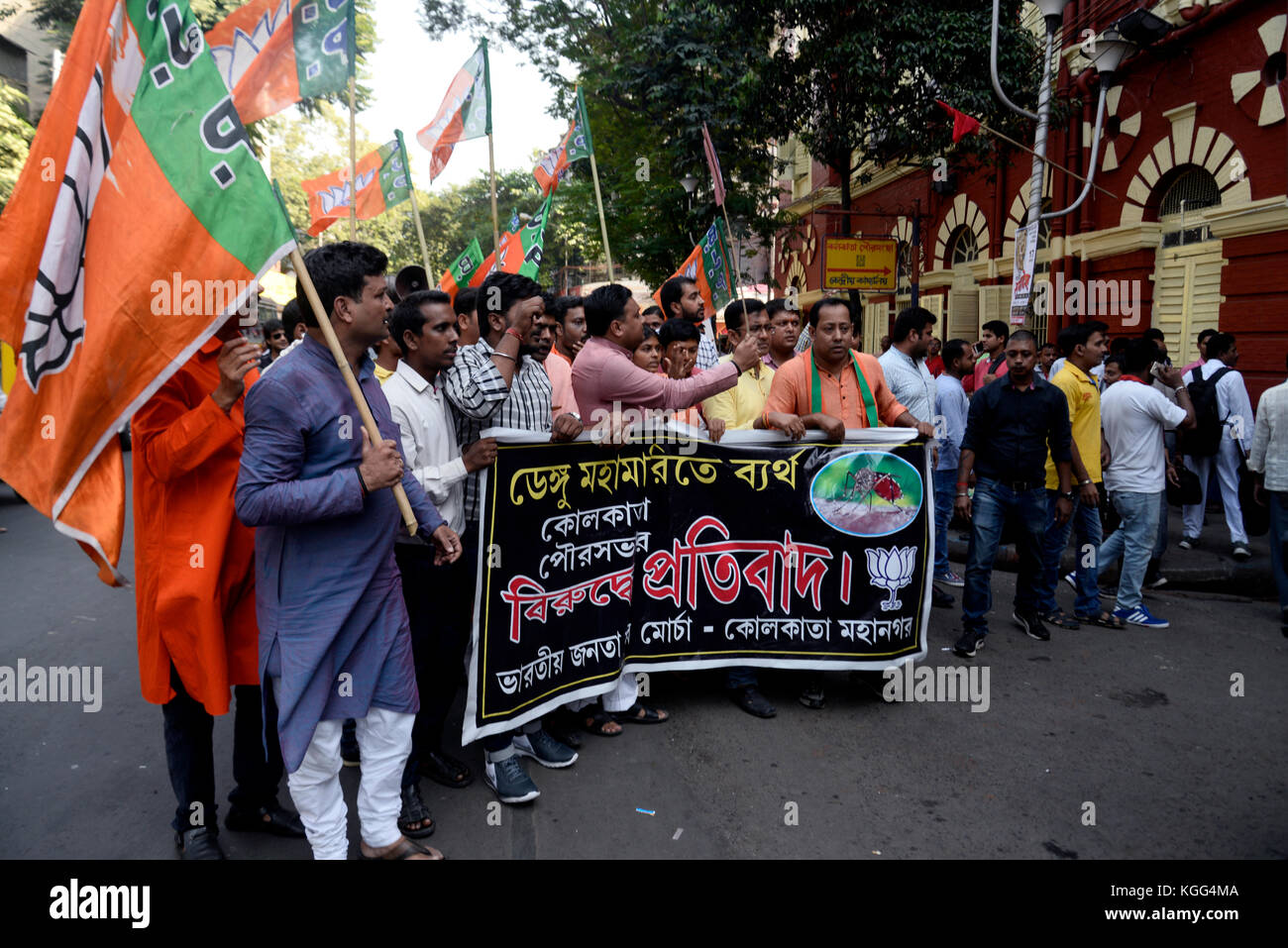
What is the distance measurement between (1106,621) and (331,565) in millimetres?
5464

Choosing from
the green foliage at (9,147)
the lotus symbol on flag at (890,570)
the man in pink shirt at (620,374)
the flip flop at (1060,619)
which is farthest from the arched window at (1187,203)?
the green foliage at (9,147)

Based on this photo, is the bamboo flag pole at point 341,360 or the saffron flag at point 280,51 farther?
the saffron flag at point 280,51

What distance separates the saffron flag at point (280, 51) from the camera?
3.85m

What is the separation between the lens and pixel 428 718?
12.2ft

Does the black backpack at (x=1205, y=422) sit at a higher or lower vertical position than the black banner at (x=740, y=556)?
higher

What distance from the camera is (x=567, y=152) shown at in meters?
8.31

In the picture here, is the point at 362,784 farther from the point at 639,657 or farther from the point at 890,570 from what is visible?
the point at 890,570

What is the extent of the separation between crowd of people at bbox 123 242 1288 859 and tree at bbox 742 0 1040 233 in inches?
341

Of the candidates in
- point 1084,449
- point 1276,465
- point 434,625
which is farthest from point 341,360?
point 1276,465

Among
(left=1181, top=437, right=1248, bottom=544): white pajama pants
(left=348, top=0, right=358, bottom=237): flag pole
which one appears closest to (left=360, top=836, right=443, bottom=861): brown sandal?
(left=348, top=0, right=358, bottom=237): flag pole

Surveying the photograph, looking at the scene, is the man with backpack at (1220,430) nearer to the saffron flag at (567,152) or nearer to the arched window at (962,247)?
the saffron flag at (567,152)

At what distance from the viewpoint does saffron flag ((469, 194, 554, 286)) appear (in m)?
7.80

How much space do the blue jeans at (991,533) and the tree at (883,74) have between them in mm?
8953

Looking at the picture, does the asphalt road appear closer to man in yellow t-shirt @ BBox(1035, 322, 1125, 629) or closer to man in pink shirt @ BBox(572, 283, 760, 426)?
man in yellow t-shirt @ BBox(1035, 322, 1125, 629)
